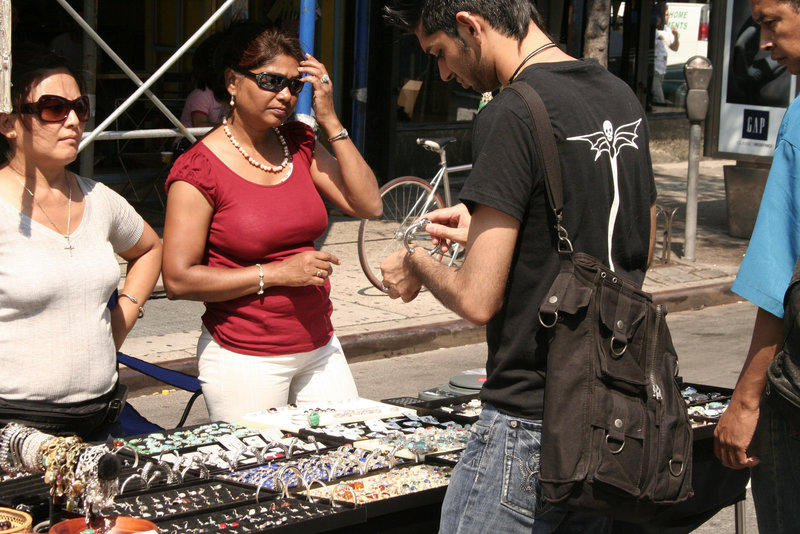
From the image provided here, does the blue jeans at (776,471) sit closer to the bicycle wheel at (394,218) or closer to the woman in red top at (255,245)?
the woman in red top at (255,245)

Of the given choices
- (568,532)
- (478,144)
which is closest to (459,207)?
(478,144)

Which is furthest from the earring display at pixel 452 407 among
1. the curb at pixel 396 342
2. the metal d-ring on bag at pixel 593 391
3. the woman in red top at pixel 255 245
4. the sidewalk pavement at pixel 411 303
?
the sidewalk pavement at pixel 411 303

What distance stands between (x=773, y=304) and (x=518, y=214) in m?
0.69

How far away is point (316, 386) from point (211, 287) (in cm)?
56

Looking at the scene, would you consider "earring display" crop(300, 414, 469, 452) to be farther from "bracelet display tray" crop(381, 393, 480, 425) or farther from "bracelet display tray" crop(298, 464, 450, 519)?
"bracelet display tray" crop(298, 464, 450, 519)

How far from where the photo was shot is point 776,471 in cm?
254

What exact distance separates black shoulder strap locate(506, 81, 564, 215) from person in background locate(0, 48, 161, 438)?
5.03ft

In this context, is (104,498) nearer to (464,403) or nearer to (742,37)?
(464,403)

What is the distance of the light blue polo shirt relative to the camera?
2.46 m

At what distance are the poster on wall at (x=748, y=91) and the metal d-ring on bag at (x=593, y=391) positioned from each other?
382 inches

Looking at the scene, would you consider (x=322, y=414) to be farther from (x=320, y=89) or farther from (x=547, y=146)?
(x=547, y=146)

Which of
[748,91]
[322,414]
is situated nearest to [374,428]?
[322,414]

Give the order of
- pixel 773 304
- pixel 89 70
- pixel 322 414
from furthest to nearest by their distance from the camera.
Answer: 1. pixel 89 70
2. pixel 322 414
3. pixel 773 304

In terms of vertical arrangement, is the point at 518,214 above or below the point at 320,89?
below
